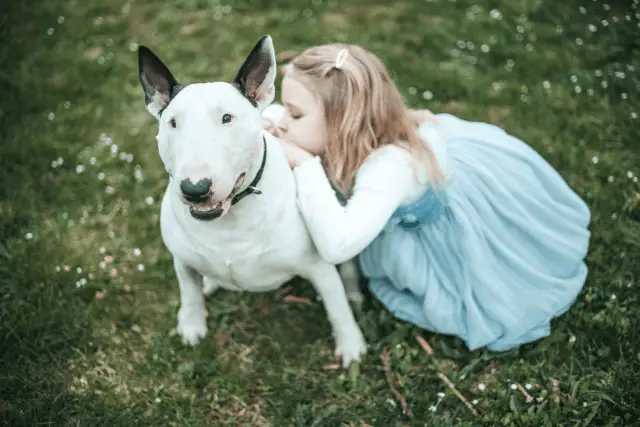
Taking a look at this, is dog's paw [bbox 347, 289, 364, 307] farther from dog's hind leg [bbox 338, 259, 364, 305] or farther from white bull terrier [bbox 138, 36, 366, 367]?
white bull terrier [bbox 138, 36, 366, 367]

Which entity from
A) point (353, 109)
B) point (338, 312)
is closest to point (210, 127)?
point (353, 109)

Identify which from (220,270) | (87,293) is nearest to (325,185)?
(220,270)

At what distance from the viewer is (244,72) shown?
2254 mm

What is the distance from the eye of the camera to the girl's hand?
2709 mm

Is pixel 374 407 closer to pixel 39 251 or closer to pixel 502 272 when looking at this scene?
pixel 502 272

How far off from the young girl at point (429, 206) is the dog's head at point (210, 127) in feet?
1.52

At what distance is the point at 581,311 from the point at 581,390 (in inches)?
19.0

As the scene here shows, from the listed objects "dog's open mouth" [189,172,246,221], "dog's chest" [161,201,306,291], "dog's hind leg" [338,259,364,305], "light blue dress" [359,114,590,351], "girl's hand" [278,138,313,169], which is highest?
"dog's open mouth" [189,172,246,221]

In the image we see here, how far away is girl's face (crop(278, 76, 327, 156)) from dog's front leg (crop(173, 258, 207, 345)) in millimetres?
852

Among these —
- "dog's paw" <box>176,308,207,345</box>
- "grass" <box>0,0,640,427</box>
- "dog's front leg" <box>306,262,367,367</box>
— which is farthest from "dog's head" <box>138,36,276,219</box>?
"grass" <box>0,0,640,427</box>

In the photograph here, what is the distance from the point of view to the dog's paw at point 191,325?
3.27 m

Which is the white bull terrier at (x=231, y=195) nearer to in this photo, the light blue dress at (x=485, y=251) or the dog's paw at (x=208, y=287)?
the dog's paw at (x=208, y=287)

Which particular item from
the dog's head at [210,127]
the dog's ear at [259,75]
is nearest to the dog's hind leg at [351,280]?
the dog's head at [210,127]

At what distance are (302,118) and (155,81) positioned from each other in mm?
733
